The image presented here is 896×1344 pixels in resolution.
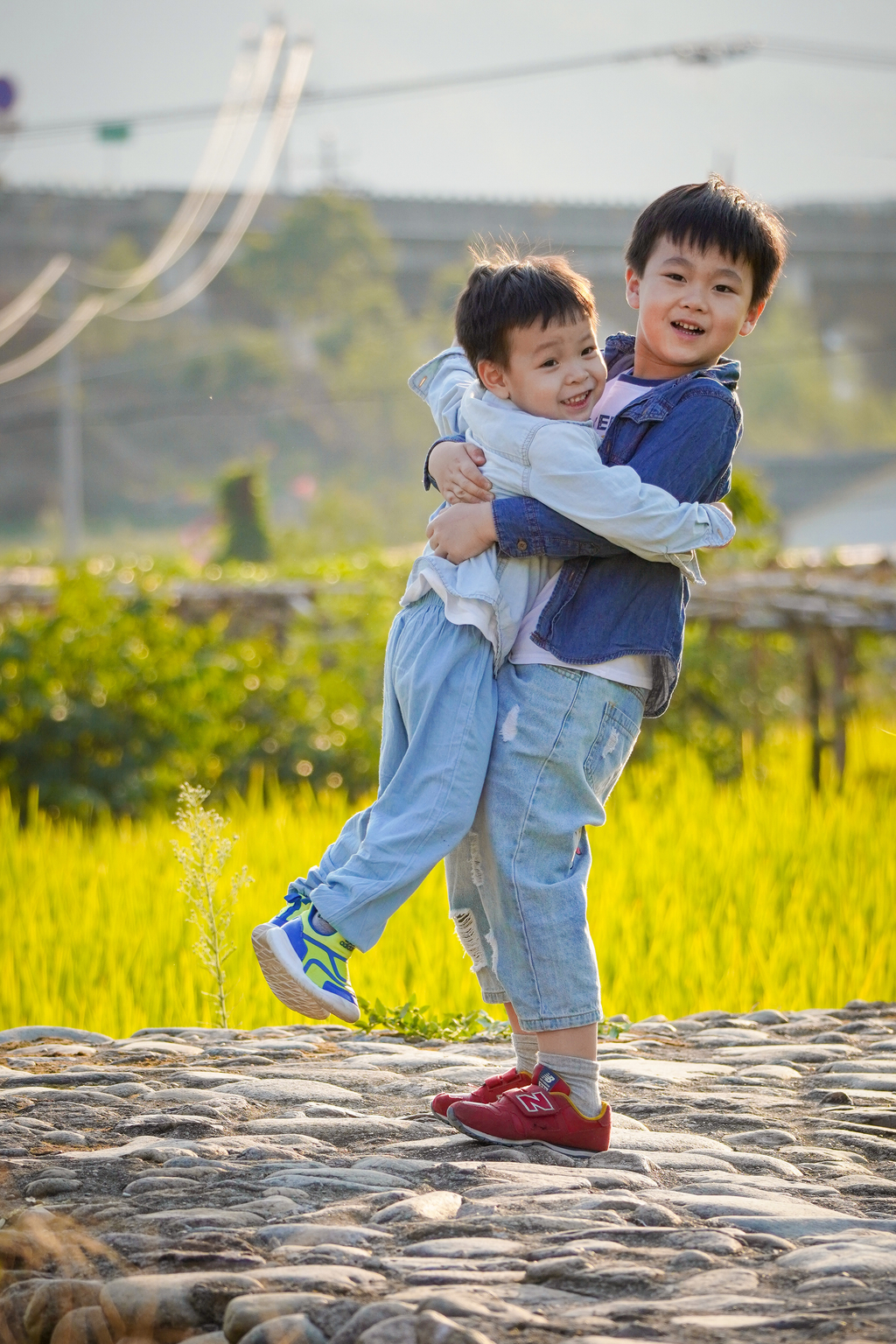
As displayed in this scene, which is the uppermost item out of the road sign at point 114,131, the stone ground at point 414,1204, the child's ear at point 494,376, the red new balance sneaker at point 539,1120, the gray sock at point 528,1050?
the road sign at point 114,131

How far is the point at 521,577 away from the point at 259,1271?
3.57ft

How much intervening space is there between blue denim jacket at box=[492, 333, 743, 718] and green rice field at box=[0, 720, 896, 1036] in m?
1.53

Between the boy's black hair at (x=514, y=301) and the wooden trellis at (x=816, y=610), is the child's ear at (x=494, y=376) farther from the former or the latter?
the wooden trellis at (x=816, y=610)

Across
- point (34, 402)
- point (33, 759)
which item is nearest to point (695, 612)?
point (33, 759)

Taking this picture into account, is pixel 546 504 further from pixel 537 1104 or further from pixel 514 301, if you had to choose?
pixel 537 1104

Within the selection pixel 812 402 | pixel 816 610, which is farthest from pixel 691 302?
pixel 812 402

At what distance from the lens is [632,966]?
12.2ft

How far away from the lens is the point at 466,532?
2.22 meters

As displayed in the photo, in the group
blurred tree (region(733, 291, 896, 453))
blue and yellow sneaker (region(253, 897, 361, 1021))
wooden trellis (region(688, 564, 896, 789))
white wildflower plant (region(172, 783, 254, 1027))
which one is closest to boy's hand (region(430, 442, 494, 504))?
blue and yellow sneaker (region(253, 897, 361, 1021))

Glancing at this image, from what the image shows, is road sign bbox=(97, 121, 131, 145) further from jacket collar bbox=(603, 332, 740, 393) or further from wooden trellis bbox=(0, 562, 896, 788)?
jacket collar bbox=(603, 332, 740, 393)

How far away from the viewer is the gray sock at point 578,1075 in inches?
90.2

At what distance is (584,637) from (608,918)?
181 cm

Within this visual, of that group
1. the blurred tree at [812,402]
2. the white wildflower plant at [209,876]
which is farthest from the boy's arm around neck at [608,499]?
the blurred tree at [812,402]

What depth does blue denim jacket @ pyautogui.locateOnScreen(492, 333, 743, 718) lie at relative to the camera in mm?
2197
